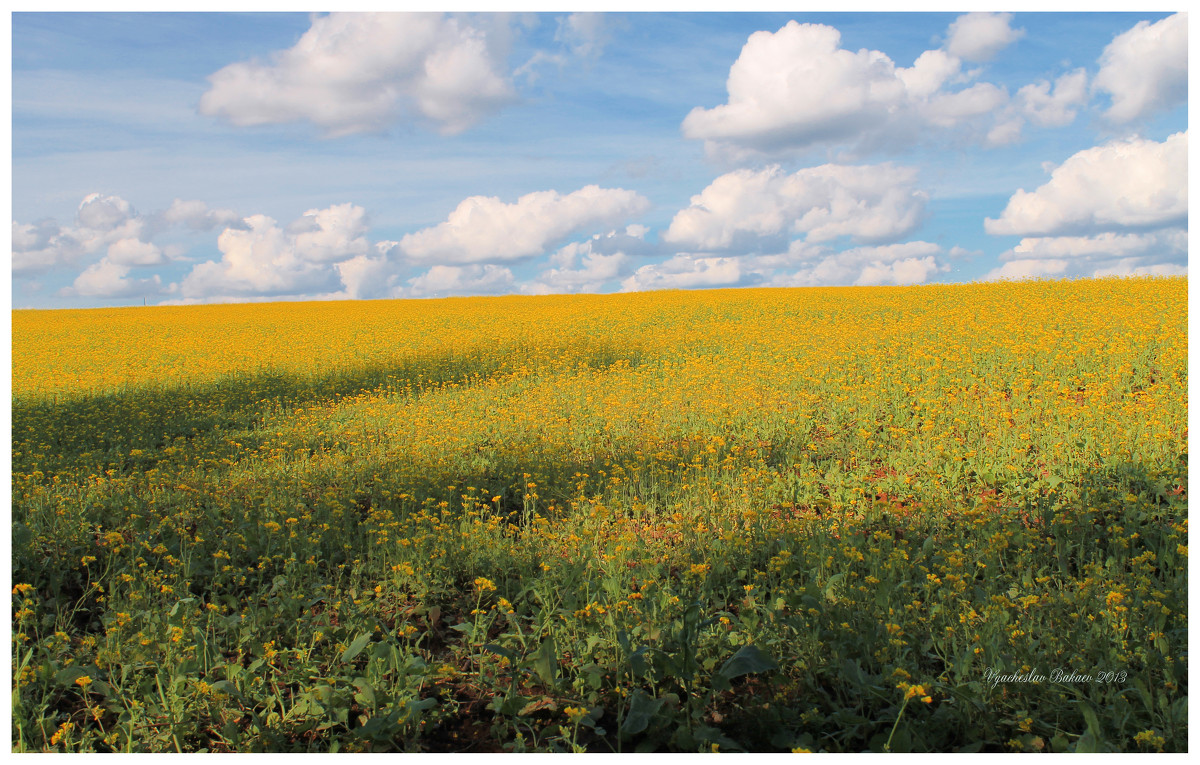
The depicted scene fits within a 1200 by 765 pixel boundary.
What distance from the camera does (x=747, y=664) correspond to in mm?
2791

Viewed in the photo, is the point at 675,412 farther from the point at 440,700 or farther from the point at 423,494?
the point at 440,700

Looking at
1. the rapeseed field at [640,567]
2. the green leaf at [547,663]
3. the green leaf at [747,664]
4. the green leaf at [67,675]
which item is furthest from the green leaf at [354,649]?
the green leaf at [747,664]

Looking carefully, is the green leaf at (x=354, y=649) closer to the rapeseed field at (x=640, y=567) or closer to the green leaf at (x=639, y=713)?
the rapeseed field at (x=640, y=567)

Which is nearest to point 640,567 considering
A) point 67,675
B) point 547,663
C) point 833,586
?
point 833,586

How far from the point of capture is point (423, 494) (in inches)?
239

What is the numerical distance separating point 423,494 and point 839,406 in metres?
5.35

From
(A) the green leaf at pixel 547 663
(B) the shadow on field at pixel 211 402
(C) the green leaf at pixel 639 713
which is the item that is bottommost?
(C) the green leaf at pixel 639 713

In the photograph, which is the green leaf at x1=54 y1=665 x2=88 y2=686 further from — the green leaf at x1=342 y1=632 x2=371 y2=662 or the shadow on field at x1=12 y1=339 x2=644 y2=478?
the shadow on field at x1=12 y1=339 x2=644 y2=478

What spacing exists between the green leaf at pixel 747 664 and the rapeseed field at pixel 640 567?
2 cm

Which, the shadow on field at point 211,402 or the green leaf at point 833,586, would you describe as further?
the shadow on field at point 211,402

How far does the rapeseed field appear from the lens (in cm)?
283

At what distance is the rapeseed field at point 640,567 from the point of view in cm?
283

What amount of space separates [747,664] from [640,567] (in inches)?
62.9

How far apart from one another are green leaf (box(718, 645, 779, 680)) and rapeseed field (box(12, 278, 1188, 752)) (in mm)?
15
